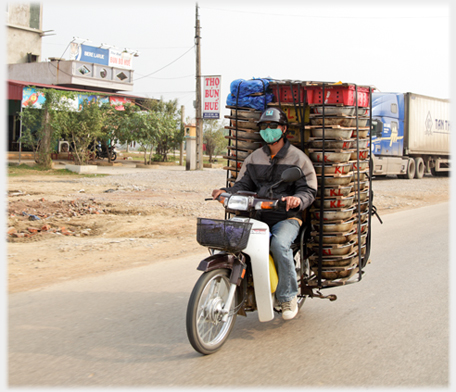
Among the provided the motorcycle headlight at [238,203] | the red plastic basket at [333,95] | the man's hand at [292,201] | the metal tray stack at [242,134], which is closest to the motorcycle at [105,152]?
the metal tray stack at [242,134]

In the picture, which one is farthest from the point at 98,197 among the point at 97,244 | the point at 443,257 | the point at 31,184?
the point at 443,257

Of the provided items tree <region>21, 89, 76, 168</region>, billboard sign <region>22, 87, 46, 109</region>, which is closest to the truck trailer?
tree <region>21, 89, 76, 168</region>

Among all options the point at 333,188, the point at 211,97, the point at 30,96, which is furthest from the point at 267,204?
the point at 30,96

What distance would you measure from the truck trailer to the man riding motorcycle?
56.1 feet

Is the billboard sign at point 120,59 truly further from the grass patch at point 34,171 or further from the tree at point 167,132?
the grass patch at point 34,171

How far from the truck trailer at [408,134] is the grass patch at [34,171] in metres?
12.6

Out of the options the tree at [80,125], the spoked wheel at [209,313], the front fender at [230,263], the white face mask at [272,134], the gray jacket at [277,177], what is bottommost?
the spoked wheel at [209,313]

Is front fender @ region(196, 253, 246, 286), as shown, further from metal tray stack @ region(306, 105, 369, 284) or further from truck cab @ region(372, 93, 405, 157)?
truck cab @ region(372, 93, 405, 157)

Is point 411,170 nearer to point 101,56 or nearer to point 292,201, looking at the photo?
point 101,56

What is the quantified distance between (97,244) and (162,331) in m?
3.82

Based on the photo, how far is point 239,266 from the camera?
3785 millimetres

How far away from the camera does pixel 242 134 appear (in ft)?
15.9

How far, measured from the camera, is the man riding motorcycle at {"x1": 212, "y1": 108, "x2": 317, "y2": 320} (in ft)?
13.0

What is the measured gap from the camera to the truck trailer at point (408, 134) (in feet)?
74.3
